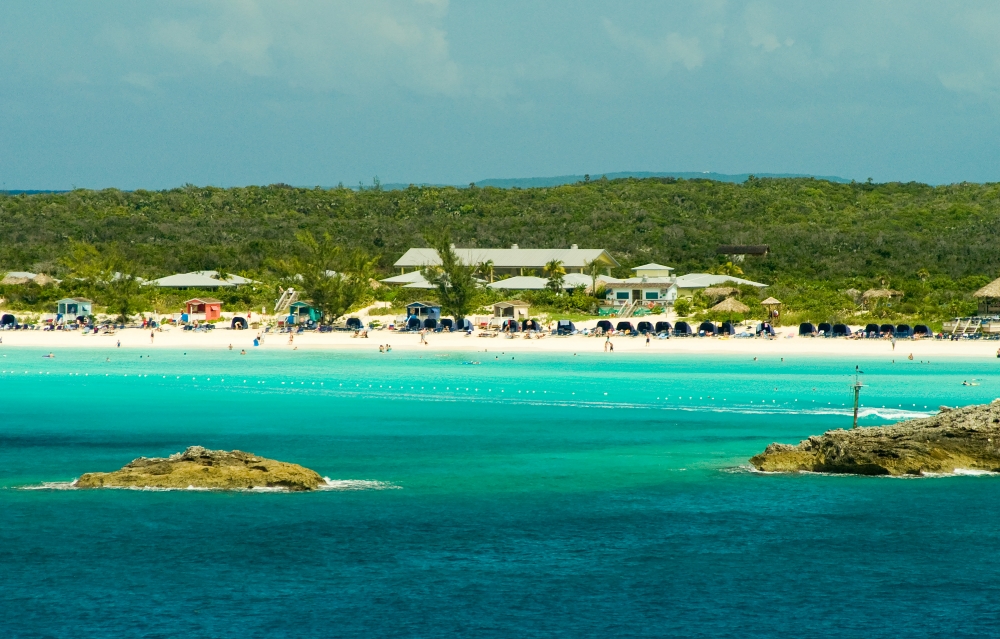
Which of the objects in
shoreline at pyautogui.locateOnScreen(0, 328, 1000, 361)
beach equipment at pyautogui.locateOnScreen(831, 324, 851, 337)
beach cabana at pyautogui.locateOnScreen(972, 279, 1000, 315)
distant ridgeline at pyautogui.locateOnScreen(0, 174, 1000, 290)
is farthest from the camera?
distant ridgeline at pyautogui.locateOnScreen(0, 174, 1000, 290)

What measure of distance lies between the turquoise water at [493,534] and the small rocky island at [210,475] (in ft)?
1.88

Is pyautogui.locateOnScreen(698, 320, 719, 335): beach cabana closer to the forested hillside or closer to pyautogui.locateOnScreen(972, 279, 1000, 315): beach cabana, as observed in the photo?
the forested hillside

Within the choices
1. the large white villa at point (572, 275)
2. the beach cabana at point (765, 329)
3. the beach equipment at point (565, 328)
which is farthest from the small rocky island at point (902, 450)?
the large white villa at point (572, 275)

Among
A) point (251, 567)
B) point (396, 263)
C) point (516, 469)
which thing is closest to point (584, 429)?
point (516, 469)

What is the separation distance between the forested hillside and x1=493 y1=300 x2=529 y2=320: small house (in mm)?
17840

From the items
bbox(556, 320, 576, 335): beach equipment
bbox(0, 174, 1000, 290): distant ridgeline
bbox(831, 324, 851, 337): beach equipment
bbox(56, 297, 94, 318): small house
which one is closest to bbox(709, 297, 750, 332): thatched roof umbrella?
bbox(831, 324, 851, 337): beach equipment

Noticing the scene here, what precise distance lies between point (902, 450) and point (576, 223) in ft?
313

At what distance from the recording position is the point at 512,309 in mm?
76875

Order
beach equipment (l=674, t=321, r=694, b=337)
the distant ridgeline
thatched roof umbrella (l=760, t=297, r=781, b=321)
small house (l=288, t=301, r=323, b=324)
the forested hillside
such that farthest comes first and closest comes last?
the distant ridgeline
the forested hillside
small house (l=288, t=301, r=323, b=324)
thatched roof umbrella (l=760, t=297, r=781, b=321)
beach equipment (l=674, t=321, r=694, b=337)

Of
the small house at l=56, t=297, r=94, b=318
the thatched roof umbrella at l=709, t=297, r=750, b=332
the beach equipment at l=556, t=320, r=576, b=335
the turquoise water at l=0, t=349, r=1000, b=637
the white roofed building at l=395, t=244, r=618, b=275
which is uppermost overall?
the white roofed building at l=395, t=244, r=618, b=275

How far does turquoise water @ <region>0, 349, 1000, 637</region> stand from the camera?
58.7 feet

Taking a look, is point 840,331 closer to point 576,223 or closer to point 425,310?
point 425,310

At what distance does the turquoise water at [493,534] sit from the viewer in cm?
1789

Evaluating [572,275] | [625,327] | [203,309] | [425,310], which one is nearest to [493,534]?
[625,327]
